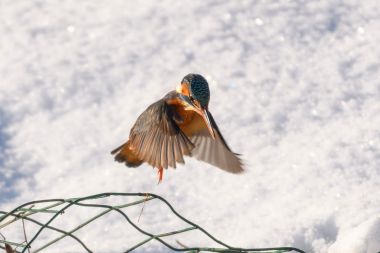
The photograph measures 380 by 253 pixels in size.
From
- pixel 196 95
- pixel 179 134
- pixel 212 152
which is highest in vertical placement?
pixel 196 95

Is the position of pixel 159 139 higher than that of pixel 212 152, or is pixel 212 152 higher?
pixel 159 139

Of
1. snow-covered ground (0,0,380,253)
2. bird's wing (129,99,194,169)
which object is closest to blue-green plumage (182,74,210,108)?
bird's wing (129,99,194,169)

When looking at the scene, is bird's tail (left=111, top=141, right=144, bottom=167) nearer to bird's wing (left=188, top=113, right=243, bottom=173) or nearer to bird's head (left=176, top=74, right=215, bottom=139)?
bird's wing (left=188, top=113, right=243, bottom=173)

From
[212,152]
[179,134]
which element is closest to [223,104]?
[212,152]

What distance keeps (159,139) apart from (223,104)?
294cm

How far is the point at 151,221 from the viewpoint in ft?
14.6

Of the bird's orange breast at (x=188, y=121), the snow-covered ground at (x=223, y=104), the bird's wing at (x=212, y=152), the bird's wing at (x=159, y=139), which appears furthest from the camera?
the snow-covered ground at (x=223, y=104)

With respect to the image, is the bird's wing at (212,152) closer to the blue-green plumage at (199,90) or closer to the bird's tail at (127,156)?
the bird's tail at (127,156)

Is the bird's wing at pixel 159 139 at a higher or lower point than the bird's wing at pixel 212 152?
higher

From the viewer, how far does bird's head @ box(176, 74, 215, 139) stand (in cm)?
294

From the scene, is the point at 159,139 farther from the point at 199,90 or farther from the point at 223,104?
the point at 223,104

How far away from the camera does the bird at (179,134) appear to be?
9.59 feet

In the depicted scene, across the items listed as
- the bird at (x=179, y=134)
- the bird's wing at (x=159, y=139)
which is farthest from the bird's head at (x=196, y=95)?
the bird's wing at (x=159, y=139)

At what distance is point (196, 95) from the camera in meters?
2.94
